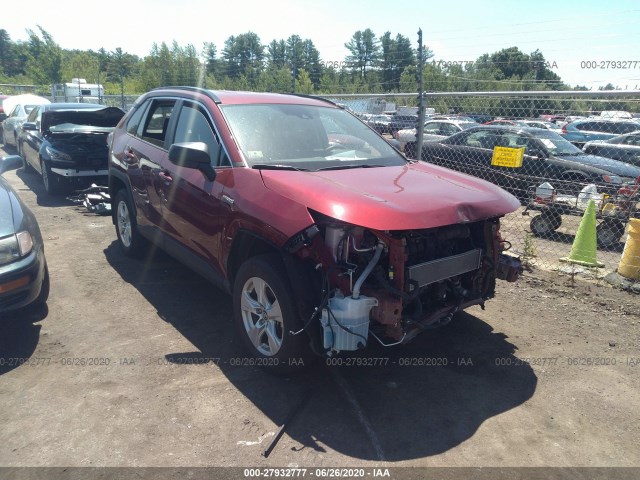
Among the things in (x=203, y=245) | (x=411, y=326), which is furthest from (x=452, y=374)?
(x=203, y=245)

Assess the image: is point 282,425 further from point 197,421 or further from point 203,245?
point 203,245

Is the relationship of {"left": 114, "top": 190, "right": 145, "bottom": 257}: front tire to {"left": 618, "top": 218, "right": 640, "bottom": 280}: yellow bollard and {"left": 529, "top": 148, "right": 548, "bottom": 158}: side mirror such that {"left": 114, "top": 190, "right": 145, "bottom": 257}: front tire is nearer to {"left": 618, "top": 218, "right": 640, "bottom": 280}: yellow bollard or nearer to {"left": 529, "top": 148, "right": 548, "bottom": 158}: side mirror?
{"left": 618, "top": 218, "right": 640, "bottom": 280}: yellow bollard

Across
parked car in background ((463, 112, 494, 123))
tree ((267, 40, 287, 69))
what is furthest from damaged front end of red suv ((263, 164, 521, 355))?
tree ((267, 40, 287, 69))

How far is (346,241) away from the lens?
3.05 m

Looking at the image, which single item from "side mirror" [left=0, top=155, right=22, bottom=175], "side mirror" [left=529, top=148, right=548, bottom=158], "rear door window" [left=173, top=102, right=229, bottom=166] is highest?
"rear door window" [left=173, top=102, right=229, bottom=166]

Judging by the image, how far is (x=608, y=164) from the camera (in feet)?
30.8

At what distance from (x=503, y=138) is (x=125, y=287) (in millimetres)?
8136

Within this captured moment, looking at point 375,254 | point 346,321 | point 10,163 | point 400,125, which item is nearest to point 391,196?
point 375,254

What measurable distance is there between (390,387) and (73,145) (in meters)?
7.96

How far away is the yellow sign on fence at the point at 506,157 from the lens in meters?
7.08

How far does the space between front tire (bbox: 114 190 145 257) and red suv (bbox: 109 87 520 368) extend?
3.02 ft

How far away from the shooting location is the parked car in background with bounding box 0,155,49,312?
3.75m

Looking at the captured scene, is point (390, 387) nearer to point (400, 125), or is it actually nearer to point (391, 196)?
point (391, 196)

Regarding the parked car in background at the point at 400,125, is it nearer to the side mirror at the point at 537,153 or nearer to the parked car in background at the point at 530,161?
the parked car in background at the point at 530,161
